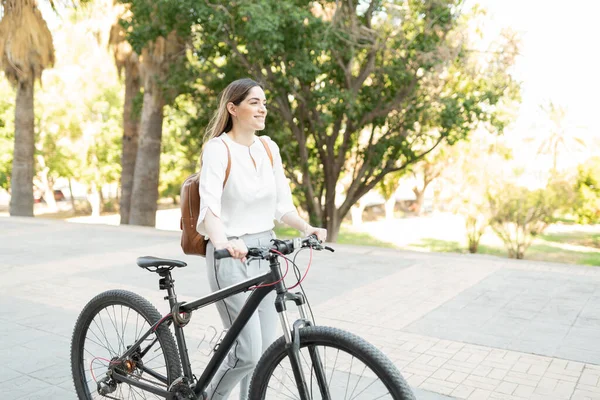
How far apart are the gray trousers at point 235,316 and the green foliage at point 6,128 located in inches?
1382

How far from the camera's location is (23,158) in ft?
58.2

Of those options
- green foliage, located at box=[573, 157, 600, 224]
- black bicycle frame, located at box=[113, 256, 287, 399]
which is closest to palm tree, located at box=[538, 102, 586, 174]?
green foliage, located at box=[573, 157, 600, 224]

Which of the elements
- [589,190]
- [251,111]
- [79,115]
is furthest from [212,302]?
[79,115]

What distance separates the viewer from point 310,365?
240 centimetres

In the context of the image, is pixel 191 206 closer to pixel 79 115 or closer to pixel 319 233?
pixel 319 233

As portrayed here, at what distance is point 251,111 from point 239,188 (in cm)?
36

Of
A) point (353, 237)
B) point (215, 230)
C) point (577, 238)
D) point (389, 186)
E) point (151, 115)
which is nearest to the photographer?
point (215, 230)

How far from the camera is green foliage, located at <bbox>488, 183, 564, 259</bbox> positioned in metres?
14.7

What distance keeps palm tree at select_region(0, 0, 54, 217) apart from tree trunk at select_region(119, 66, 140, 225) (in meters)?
2.23

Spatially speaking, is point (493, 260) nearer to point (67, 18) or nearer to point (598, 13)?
point (67, 18)

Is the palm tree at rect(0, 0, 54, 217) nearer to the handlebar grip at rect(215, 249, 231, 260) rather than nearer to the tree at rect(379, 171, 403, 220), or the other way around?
the tree at rect(379, 171, 403, 220)

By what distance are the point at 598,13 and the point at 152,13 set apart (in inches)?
1186

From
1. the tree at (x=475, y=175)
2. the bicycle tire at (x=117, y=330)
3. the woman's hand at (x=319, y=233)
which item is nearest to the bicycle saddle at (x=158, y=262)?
the bicycle tire at (x=117, y=330)

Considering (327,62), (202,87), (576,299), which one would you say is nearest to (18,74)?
(202,87)
